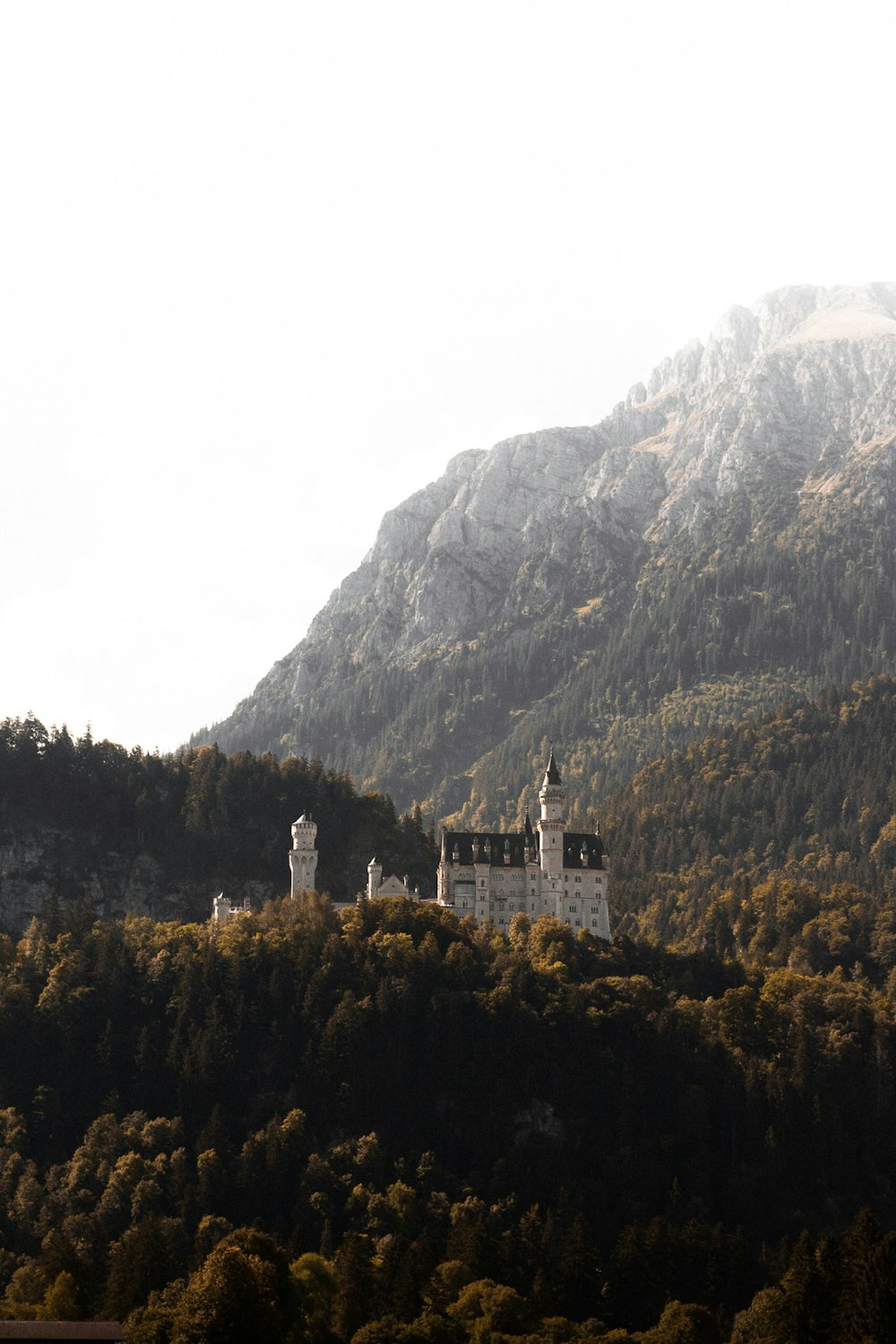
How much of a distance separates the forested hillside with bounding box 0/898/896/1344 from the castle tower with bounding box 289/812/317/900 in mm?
12502

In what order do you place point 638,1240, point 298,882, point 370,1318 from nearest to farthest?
point 370,1318 → point 638,1240 → point 298,882

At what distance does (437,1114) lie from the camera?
543 ft

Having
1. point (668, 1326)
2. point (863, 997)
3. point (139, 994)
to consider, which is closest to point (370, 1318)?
point (668, 1326)

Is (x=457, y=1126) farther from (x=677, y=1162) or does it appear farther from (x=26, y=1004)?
(x=26, y=1004)

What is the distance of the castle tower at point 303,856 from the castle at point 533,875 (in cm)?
1383

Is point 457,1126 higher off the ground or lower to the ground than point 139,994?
lower

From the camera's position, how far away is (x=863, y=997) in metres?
183

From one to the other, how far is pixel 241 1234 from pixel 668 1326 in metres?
27.8

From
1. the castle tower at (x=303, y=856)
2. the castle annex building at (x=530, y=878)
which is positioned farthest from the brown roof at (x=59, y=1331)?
the castle tower at (x=303, y=856)

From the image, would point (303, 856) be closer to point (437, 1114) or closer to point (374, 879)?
point (374, 879)

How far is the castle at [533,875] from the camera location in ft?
591

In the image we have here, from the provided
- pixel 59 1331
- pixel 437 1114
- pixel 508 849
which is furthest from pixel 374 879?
pixel 59 1331

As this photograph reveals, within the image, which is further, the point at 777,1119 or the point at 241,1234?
the point at 777,1119

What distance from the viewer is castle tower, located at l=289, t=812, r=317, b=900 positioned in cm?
19450
